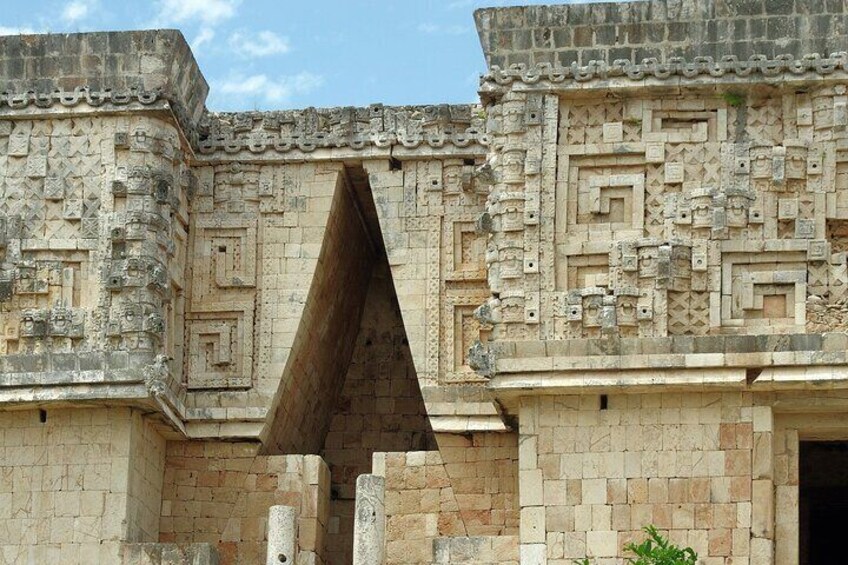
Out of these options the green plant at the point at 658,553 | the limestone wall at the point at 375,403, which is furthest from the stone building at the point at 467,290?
the limestone wall at the point at 375,403

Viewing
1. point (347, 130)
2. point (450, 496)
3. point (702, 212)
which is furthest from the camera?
point (347, 130)

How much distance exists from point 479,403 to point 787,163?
377 cm

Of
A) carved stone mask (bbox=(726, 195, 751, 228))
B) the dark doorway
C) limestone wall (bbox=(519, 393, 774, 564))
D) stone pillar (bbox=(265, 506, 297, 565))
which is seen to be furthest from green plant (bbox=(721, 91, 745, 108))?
stone pillar (bbox=(265, 506, 297, 565))

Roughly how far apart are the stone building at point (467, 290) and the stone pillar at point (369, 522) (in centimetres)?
3

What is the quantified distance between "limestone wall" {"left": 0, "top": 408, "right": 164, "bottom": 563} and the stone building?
3 cm

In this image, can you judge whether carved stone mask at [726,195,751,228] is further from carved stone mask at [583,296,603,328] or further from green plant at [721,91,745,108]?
carved stone mask at [583,296,603,328]

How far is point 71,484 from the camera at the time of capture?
22.0 meters

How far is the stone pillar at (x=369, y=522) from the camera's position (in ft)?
69.8

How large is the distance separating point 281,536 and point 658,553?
11.7 feet

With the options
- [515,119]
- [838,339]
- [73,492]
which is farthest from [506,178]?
[73,492]

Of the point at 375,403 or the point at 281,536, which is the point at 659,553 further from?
the point at 375,403

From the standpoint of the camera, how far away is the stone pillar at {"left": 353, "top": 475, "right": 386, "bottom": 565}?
21.3 metres

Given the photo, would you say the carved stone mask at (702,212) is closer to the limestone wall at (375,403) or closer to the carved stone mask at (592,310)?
the carved stone mask at (592,310)

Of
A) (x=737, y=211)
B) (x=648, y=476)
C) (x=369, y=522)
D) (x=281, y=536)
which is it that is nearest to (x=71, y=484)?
(x=281, y=536)
